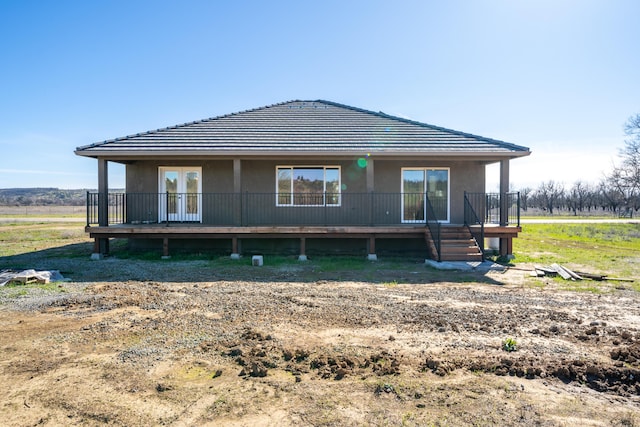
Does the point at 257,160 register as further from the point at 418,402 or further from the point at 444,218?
the point at 418,402

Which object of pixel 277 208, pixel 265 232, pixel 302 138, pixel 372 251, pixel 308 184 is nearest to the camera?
pixel 265 232

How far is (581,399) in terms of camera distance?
10.9ft

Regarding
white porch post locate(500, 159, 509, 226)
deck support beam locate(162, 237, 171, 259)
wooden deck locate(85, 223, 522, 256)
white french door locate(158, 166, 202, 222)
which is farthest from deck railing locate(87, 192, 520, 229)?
deck support beam locate(162, 237, 171, 259)

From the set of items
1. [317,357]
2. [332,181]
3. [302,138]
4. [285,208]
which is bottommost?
[317,357]

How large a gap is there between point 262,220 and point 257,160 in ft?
5.94

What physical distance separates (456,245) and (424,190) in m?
2.60

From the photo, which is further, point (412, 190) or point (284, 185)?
point (412, 190)

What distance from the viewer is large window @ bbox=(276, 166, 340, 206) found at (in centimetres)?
1262

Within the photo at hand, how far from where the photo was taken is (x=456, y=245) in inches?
420

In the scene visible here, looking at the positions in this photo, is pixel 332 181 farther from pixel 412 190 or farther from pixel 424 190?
pixel 424 190

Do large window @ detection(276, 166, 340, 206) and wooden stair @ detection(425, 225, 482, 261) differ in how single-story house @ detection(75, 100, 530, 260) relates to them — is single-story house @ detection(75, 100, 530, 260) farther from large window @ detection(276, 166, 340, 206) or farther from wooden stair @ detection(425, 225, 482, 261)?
wooden stair @ detection(425, 225, 482, 261)

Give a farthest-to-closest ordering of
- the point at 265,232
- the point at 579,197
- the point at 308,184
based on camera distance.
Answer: the point at 579,197 < the point at 308,184 < the point at 265,232

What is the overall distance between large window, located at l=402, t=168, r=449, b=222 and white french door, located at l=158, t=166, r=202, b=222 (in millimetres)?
6322

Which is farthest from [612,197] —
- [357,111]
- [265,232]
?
[265,232]
